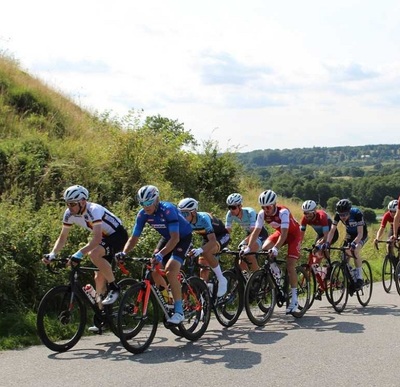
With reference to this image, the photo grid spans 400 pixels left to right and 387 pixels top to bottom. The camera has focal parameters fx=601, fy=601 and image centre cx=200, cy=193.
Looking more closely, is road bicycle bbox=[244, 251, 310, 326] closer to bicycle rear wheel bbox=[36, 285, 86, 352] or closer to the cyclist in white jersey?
the cyclist in white jersey

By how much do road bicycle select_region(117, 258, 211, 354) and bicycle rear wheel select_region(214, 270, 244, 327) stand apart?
2.76 ft

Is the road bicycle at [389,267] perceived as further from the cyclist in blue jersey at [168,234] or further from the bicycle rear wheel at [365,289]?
the cyclist in blue jersey at [168,234]

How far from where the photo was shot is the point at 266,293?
1027 centimetres

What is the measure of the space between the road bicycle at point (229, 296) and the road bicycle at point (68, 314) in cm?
183

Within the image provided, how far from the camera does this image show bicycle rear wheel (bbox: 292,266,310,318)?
1106 centimetres

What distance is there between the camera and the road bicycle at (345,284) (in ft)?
38.2

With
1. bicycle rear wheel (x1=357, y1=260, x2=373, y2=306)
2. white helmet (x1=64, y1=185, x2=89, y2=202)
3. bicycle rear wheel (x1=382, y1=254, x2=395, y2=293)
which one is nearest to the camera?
white helmet (x1=64, y1=185, x2=89, y2=202)

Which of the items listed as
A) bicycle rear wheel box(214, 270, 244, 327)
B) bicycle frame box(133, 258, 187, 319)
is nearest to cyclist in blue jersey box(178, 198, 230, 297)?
bicycle rear wheel box(214, 270, 244, 327)

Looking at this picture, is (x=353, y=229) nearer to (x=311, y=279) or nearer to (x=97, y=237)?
(x=311, y=279)

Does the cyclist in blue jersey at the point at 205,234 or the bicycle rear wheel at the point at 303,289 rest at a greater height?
the cyclist in blue jersey at the point at 205,234

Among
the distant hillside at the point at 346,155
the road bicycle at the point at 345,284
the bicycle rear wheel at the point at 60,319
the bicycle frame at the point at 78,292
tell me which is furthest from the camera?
the distant hillside at the point at 346,155

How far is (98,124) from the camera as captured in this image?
22969 mm

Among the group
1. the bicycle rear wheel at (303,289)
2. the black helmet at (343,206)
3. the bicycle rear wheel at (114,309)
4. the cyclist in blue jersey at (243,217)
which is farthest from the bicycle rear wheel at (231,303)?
the black helmet at (343,206)

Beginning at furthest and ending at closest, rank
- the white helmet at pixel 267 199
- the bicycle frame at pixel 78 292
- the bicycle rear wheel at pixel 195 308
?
1. the white helmet at pixel 267 199
2. the bicycle rear wheel at pixel 195 308
3. the bicycle frame at pixel 78 292
